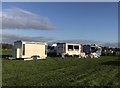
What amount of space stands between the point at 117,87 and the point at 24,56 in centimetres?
2593

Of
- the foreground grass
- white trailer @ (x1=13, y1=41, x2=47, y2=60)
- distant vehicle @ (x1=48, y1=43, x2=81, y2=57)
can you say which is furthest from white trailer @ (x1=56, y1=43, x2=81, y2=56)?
the foreground grass

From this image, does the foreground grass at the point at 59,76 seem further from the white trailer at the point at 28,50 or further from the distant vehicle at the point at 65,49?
the distant vehicle at the point at 65,49

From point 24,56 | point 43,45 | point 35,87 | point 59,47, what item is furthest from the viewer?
point 59,47

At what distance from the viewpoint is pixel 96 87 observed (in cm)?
1168

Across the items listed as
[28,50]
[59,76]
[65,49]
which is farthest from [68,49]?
[59,76]

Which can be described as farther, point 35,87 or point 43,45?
point 43,45

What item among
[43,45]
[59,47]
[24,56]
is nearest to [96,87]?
[24,56]

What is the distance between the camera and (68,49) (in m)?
48.7

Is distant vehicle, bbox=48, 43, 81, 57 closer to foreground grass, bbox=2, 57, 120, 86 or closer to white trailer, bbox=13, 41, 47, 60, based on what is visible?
white trailer, bbox=13, 41, 47, 60

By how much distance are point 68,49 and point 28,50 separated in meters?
12.4

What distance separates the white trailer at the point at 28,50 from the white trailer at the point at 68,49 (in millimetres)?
8110

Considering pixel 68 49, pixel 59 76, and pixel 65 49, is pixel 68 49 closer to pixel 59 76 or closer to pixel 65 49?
pixel 65 49

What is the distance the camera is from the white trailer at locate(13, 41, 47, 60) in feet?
120

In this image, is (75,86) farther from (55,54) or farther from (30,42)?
(55,54)
